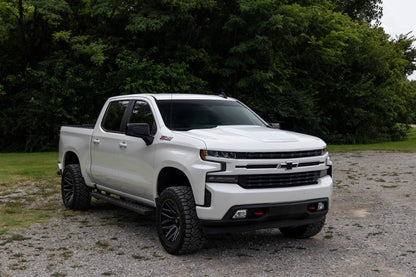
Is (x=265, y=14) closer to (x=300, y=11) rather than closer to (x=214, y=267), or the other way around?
(x=300, y=11)

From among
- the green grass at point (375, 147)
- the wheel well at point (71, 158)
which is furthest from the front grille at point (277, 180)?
the green grass at point (375, 147)

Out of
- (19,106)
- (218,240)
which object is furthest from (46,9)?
(218,240)

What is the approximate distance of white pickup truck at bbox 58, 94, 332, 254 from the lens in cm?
556

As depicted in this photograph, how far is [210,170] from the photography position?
18.1ft

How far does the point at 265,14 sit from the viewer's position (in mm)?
24844

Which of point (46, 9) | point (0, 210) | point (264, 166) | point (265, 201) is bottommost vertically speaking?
point (0, 210)

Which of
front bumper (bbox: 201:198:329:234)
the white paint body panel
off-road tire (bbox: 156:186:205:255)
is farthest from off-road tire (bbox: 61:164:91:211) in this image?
front bumper (bbox: 201:198:329:234)

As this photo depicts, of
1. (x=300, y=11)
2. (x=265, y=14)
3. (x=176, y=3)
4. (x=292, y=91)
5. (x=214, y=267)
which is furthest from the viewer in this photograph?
(x=292, y=91)

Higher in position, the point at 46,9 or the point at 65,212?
the point at 46,9

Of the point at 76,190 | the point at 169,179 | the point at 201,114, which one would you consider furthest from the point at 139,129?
the point at 76,190

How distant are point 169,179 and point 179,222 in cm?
73

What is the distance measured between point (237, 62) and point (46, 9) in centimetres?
947

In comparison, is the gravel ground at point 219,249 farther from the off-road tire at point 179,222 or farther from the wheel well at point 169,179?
the wheel well at point 169,179

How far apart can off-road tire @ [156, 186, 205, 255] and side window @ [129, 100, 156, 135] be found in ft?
3.60
